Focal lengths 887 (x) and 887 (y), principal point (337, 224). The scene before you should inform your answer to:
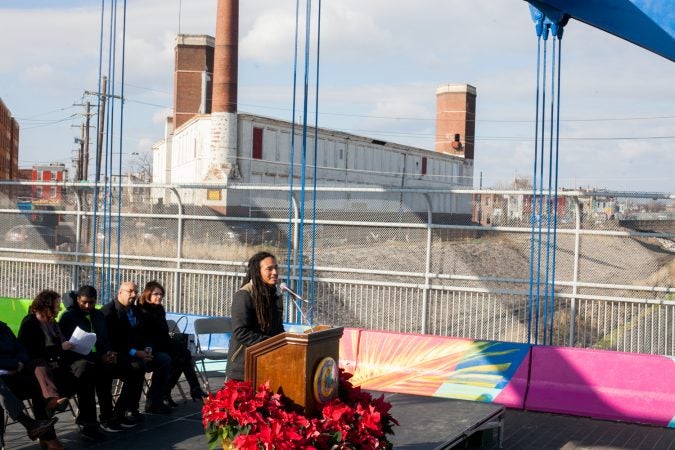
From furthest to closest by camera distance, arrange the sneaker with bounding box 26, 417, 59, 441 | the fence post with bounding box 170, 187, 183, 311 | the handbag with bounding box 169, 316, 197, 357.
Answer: the fence post with bounding box 170, 187, 183, 311 < the handbag with bounding box 169, 316, 197, 357 < the sneaker with bounding box 26, 417, 59, 441

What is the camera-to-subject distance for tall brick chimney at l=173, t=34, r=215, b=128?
4566 cm

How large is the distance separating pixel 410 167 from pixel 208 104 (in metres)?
11.8

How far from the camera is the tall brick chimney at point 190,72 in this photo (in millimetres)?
45656

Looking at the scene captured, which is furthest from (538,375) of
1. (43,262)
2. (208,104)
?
(208,104)

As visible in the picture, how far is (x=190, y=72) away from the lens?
150 ft

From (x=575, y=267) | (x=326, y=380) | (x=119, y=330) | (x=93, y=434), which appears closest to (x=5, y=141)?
(x=575, y=267)

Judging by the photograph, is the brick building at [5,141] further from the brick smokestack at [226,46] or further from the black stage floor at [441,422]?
the black stage floor at [441,422]

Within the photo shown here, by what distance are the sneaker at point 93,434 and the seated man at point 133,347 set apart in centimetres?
93

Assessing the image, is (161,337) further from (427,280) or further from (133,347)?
(427,280)

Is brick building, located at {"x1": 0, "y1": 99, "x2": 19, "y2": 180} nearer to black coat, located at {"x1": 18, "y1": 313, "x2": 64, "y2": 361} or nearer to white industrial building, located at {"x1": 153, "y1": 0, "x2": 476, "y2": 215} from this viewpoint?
white industrial building, located at {"x1": 153, "y1": 0, "x2": 476, "y2": 215}

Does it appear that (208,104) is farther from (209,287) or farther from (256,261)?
(256,261)

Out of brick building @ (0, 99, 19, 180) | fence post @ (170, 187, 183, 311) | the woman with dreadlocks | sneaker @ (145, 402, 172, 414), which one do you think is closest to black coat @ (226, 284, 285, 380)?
the woman with dreadlocks

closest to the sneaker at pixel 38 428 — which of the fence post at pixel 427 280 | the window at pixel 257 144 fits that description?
the fence post at pixel 427 280

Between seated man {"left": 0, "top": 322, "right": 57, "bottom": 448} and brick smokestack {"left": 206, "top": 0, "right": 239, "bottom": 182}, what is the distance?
29.1 meters
